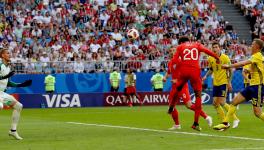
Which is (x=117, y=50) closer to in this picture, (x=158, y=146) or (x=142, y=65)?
(x=142, y=65)

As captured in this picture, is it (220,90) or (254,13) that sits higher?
(254,13)

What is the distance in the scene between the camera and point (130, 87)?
132 ft

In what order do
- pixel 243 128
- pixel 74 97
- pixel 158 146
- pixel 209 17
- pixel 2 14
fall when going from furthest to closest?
pixel 209 17 → pixel 2 14 → pixel 74 97 → pixel 243 128 → pixel 158 146

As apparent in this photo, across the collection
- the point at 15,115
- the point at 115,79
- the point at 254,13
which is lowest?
the point at 115,79

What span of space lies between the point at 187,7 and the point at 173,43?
4754mm

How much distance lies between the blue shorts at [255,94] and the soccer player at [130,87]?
20.8 meters

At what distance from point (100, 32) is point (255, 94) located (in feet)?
85.0

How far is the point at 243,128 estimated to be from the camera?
2111 cm

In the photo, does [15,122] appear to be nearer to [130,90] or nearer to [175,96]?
[175,96]

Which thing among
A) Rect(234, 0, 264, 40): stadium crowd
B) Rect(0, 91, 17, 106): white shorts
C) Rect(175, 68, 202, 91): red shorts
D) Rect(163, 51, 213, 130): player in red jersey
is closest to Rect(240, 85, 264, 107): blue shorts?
Rect(175, 68, 202, 91): red shorts

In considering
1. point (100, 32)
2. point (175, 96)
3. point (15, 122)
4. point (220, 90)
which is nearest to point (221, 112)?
point (220, 90)

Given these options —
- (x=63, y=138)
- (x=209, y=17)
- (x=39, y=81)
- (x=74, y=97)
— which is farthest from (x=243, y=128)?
(x=209, y=17)

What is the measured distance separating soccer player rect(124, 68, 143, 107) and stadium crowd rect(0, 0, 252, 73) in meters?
1.35

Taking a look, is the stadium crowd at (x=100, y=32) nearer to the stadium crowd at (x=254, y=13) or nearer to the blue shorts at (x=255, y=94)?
the stadium crowd at (x=254, y=13)
